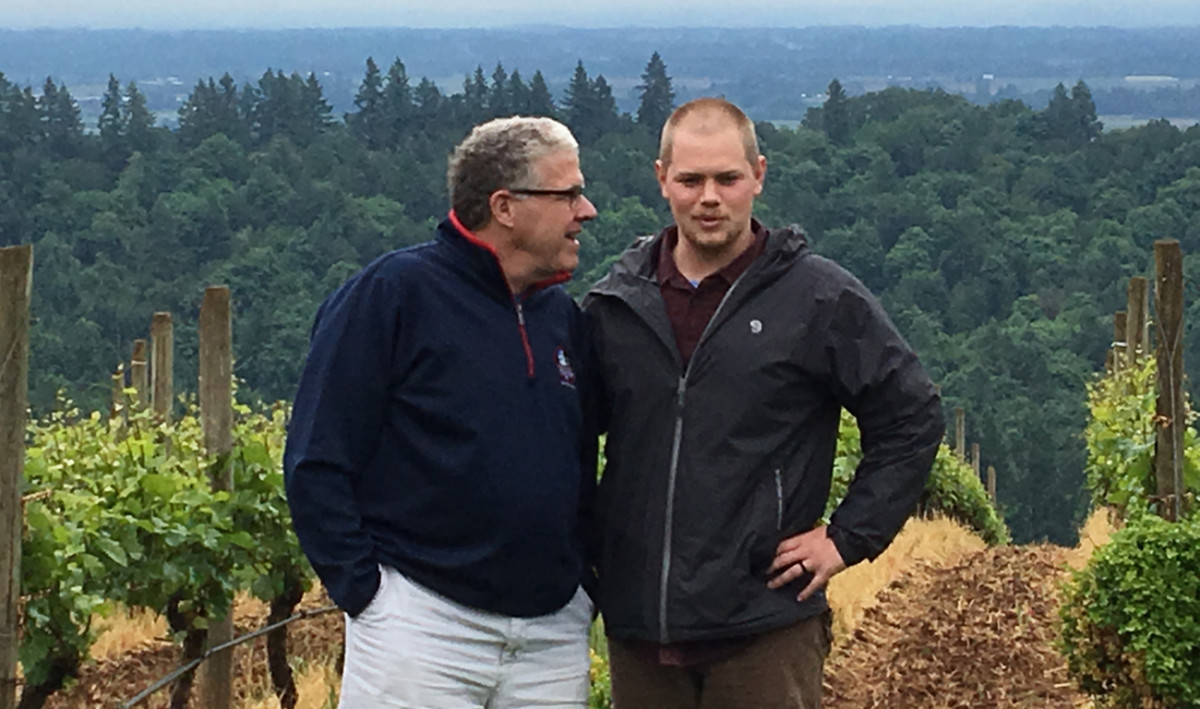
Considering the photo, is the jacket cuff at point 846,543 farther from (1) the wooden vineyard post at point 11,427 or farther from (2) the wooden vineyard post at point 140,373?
(2) the wooden vineyard post at point 140,373

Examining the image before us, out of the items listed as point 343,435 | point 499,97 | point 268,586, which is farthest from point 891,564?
point 499,97

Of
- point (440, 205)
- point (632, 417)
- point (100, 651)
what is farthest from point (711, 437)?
point (440, 205)

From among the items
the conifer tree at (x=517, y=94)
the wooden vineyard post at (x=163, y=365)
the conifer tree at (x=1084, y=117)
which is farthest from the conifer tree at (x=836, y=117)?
the wooden vineyard post at (x=163, y=365)

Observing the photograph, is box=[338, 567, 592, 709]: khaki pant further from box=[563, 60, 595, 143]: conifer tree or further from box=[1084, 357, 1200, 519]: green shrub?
box=[563, 60, 595, 143]: conifer tree

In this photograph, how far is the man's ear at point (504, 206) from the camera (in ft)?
12.1

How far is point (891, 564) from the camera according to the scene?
37.1ft

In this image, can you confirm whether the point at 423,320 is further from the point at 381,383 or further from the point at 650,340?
the point at 650,340

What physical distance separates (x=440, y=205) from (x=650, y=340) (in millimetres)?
79520

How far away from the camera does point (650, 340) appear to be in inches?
149

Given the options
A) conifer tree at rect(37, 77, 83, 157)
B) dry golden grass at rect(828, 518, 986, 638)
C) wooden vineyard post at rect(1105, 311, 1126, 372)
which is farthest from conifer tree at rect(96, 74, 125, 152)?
dry golden grass at rect(828, 518, 986, 638)

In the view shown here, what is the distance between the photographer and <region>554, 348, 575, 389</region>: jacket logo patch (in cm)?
371

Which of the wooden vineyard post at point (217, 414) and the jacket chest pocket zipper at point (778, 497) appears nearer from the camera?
the jacket chest pocket zipper at point (778, 497)

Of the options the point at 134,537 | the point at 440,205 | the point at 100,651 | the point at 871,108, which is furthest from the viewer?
the point at 871,108

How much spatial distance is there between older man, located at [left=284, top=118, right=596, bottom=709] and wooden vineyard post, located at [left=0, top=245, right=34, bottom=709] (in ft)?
3.47
